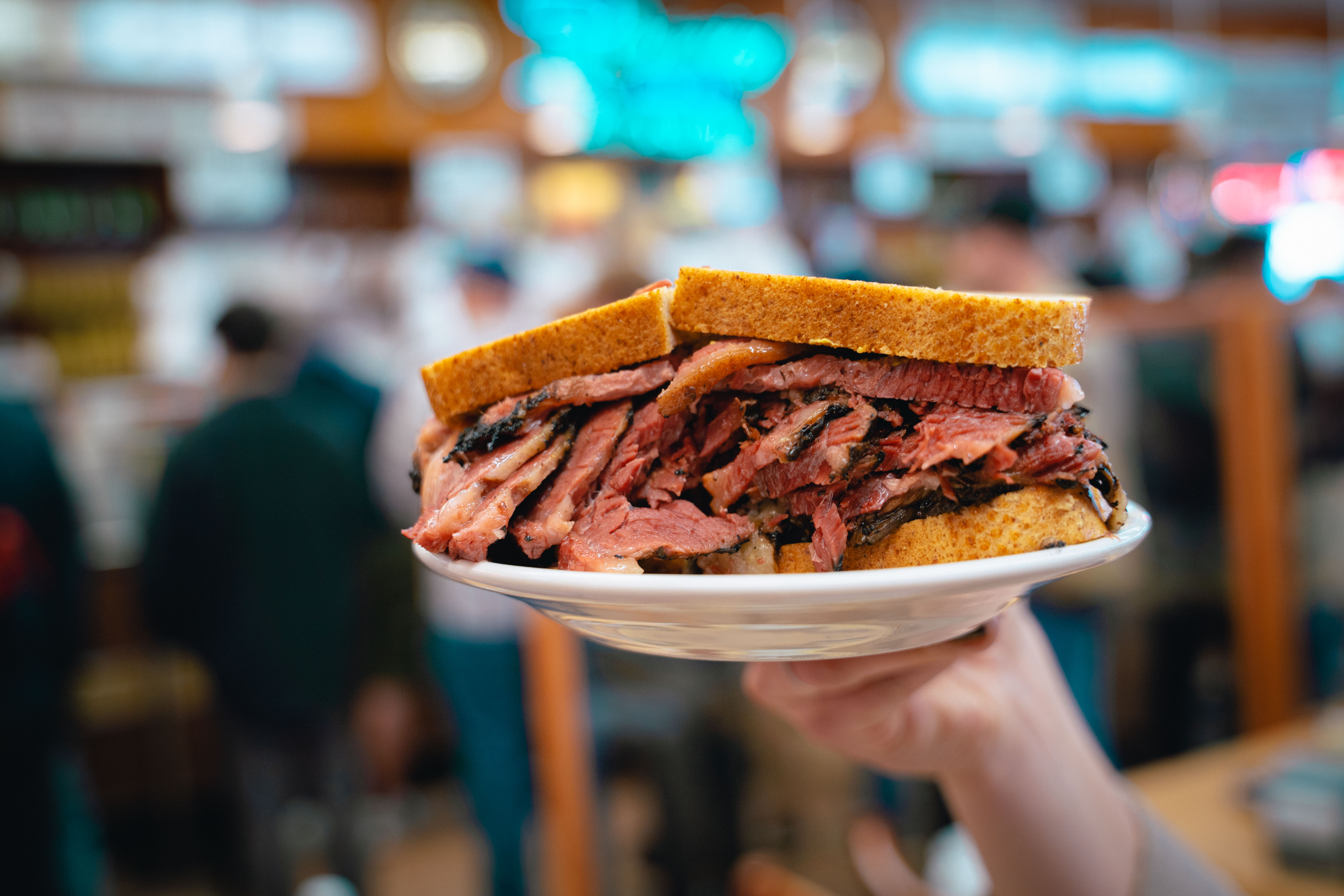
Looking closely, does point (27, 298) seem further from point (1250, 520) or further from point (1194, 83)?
point (1194, 83)

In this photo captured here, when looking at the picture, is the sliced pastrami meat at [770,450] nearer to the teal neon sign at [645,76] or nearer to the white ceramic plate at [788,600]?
the white ceramic plate at [788,600]

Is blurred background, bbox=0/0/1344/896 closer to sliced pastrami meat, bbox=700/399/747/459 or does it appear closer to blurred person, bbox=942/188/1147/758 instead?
blurred person, bbox=942/188/1147/758

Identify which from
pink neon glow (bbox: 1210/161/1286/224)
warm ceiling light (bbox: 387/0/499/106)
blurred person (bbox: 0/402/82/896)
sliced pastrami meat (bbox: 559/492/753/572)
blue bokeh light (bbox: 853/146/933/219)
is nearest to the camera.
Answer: sliced pastrami meat (bbox: 559/492/753/572)

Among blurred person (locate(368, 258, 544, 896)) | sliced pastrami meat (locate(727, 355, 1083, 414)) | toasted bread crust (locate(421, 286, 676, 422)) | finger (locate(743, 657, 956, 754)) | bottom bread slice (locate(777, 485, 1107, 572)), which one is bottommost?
blurred person (locate(368, 258, 544, 896))

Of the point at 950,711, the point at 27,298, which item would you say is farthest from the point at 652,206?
the point at 950,711

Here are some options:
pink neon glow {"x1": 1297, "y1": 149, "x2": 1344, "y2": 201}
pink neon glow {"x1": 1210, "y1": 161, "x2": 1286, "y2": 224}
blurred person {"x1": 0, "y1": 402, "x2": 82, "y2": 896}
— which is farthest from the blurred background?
pink neon glow {"x1": 1297, "y1": 149, "x2": 1344, "y2": 201}

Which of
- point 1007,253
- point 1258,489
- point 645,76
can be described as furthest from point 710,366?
point 645,76

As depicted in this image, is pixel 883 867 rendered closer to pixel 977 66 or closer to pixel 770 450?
pixel 770 450

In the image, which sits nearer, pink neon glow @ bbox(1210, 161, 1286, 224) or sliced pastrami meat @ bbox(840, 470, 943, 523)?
sliced pastrami meat @ bbox(840, 470, 943, 523)
